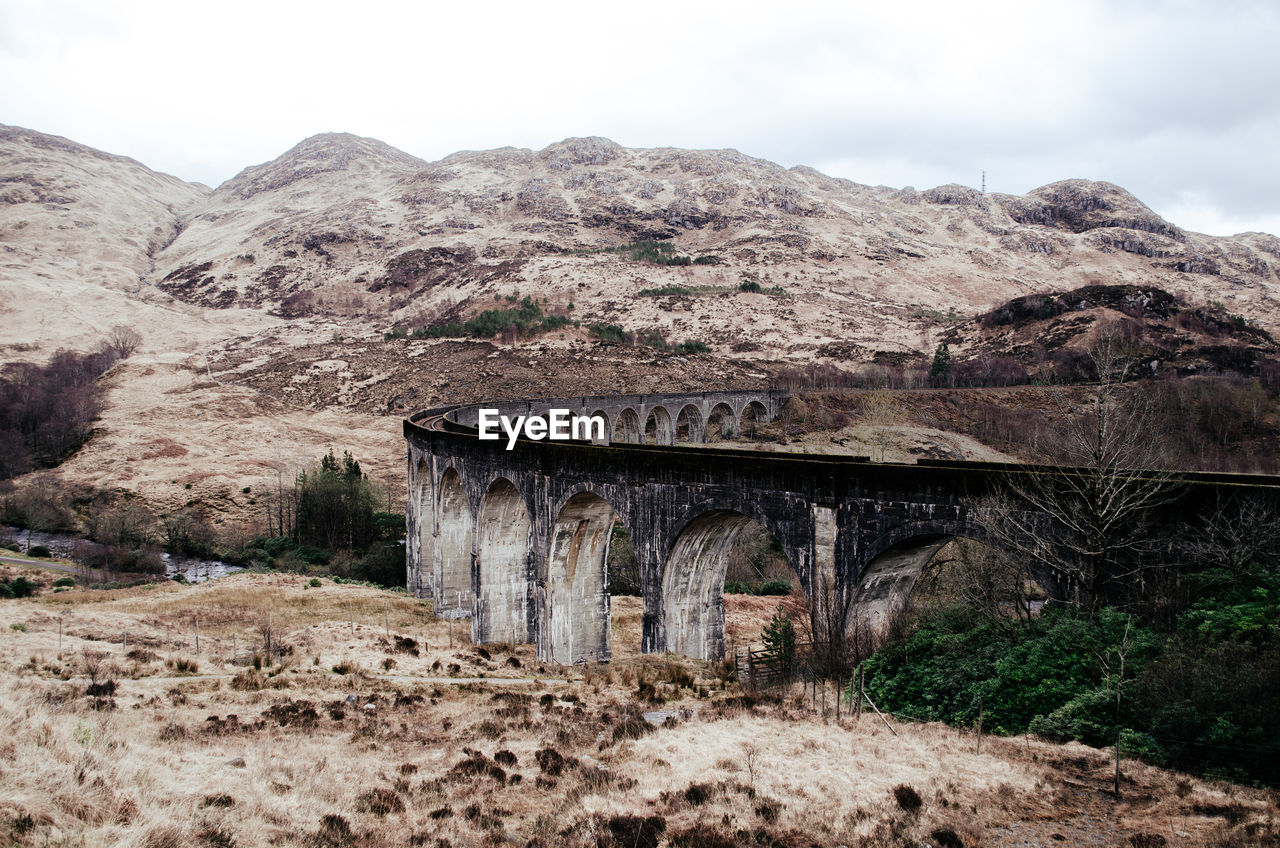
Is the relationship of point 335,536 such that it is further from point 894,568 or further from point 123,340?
point 123,340

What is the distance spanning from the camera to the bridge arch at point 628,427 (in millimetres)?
66438

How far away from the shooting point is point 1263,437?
61625 mm

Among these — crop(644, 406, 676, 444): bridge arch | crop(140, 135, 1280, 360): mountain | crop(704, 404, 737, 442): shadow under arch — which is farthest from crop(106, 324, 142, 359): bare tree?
crop(704, 404, 737, 442): shadow under arch

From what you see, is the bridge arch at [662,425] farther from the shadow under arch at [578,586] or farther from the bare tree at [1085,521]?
the bare tree at [1085,521]

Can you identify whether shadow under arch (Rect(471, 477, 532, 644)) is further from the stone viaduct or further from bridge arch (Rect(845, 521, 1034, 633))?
bridge arch (Rect(845, 521, 1034, 633))

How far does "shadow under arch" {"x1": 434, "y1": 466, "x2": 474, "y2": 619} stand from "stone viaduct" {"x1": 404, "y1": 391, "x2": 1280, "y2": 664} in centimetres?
7

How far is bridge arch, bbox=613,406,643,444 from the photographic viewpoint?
2616 inches

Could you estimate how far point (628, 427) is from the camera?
68.6 m

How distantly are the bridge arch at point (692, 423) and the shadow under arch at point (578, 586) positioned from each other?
46.0 metres

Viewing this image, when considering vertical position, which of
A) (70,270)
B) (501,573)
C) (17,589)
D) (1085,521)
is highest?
(70,270)

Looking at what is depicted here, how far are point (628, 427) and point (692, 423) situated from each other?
8.39m

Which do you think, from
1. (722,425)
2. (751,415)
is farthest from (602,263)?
(722,425)

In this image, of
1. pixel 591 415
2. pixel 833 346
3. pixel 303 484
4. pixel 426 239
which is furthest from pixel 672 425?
pixel 426 239

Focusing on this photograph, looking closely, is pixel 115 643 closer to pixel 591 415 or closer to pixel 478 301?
pixel 591 415
